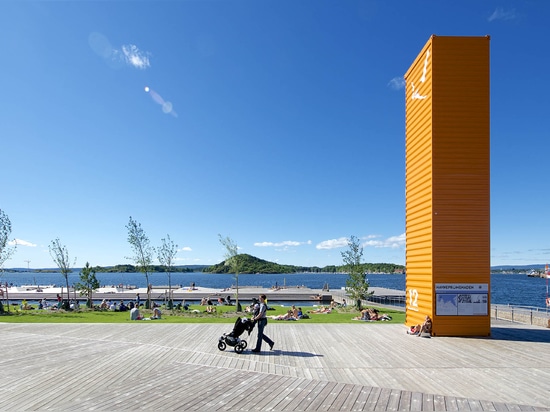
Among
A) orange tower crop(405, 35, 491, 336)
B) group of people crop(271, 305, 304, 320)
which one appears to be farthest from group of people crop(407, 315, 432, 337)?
group of people crop(271, 305, 304, 320)

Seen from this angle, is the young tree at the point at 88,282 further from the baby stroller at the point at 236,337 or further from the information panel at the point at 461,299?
the information panel at the point at 461,299

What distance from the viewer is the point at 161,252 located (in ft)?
106

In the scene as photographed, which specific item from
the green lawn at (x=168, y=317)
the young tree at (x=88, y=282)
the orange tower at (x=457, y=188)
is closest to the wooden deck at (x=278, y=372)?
the orange tower at (x=457, y=188)

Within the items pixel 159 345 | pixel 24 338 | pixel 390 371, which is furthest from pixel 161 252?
pixel 390 371

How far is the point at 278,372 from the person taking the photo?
903cm

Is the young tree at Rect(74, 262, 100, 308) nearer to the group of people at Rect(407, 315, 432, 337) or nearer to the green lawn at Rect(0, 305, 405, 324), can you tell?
the green lawn at Rect(0, 305, 405, 324)

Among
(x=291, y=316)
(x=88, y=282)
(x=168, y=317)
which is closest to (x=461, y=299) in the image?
(x=291, y=316)

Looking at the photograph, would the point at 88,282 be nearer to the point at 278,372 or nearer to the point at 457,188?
the point at 278,372

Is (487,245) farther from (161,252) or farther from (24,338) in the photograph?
(161,252)

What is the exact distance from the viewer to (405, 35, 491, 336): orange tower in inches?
559

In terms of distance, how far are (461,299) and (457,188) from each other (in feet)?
13.1

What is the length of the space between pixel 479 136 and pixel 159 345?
43.2 feet

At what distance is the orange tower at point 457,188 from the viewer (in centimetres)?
1421

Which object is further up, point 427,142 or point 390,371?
point 427,142
